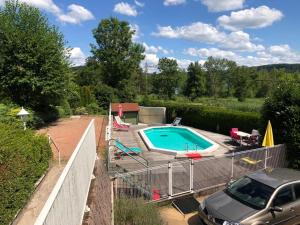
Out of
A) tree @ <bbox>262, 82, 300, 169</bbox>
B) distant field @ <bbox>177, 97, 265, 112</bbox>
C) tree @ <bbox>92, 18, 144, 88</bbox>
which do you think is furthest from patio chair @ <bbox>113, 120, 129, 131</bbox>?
tree @ <bbox>92, 18, 144, 88</bbox>

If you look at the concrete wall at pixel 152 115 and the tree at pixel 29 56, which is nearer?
the tree at pixel 29 56

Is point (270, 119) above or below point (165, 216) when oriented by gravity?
above

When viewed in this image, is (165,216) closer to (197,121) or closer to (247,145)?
(247,145)

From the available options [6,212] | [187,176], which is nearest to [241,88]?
[187,176]

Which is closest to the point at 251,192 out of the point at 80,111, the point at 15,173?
the point at 15,173

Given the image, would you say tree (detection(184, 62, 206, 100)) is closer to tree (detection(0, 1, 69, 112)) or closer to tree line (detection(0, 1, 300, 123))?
tree line (detection(0, 1, 300, 123))

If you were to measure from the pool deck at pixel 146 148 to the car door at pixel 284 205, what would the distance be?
652cm

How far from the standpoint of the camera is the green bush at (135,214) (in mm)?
7051

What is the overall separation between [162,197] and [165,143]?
1242 cm

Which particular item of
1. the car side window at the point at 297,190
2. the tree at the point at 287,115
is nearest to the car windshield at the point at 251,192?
the car side window at the point at 297,190

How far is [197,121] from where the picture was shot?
2477 cm

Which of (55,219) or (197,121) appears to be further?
(197,121)

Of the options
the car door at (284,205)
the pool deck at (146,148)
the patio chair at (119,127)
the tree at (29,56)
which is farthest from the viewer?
the patio chair at (119,127)

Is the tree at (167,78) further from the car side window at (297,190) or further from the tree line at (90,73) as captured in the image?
the car side window at (297,190)
